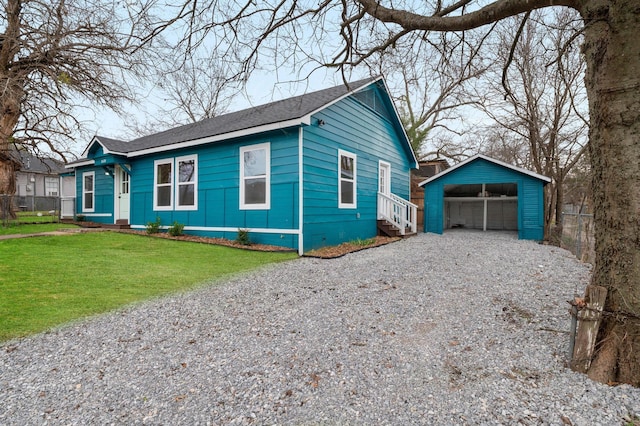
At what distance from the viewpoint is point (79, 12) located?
8.20 metres

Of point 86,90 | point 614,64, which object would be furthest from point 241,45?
point 86,90

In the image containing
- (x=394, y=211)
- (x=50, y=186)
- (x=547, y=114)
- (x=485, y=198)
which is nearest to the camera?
(x=394, y=211)

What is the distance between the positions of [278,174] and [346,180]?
239cm

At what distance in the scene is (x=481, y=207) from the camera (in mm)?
15633

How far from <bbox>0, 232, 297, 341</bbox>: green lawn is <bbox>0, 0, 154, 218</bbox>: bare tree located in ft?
15.1

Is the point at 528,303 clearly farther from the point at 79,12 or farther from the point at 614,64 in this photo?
the point at 79,12

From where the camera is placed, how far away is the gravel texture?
5.98 feet

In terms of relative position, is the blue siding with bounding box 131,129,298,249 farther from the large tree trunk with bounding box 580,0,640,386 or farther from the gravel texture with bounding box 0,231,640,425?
the large tree trunk with bounding box 580,0,640,386

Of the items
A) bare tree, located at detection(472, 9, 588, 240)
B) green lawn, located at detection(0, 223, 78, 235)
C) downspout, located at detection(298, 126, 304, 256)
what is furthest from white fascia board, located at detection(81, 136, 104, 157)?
bare tree, located at detection(472, 9, 588, 240)

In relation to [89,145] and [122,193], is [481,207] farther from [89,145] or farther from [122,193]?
[89,145]

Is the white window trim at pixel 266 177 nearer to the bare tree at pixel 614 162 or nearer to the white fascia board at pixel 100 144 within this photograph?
the white fascia board at pixel 100 144

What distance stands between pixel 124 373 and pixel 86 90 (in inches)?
464

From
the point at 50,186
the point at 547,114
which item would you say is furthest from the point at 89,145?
the point at 50,186

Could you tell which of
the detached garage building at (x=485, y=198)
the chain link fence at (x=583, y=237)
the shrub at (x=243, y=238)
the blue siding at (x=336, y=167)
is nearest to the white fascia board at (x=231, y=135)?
the blue siding at (x=336, y=167)
